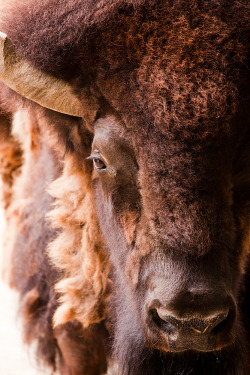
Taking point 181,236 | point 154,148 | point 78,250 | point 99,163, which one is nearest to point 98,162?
point 99,163

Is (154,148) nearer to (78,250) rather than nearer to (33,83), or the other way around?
(33,83)

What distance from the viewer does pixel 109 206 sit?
7.14 feet

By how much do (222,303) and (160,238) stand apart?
31cm

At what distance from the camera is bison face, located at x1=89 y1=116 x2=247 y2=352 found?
5.80 feet

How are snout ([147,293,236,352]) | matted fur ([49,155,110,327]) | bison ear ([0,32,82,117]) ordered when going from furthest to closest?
matted fur ([49,155,110,327]) → bison ear ([0,32,82,117]) → snout ([147,293,236,352])

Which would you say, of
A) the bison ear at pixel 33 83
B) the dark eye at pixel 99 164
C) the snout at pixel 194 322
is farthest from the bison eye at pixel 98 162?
the snout at pixel 194 322

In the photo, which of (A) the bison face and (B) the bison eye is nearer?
(A) the bison face

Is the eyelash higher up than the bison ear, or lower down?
lower down

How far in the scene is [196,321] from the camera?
1.75 m

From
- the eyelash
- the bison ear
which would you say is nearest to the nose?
the eyelash

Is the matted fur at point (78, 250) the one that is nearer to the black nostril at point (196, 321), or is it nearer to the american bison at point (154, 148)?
the american bison at point (154, 148)

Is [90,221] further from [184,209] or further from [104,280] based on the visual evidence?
[184,209]

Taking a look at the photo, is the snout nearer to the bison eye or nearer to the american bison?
the american bison

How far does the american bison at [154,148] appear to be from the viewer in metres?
1.80
